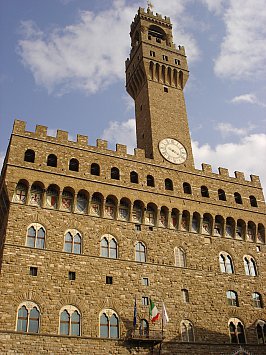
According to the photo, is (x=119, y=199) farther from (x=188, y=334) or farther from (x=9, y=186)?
(x=188, y=334)

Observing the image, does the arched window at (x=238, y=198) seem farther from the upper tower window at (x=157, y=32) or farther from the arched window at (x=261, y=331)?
the upper tower window at (x=157, y=32)

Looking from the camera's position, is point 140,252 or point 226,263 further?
point 226,263

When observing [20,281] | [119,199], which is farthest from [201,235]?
[20,281]

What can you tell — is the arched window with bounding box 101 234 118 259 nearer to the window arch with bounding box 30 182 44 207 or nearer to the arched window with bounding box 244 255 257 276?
the window arch with bounding box 30 182 44 207

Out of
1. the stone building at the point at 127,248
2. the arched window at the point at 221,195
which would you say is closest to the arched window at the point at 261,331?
the stone building at the point at 127,248

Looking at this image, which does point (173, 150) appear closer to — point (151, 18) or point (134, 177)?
point (134, 177)

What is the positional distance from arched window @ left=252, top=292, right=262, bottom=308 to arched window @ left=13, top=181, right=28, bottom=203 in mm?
15812

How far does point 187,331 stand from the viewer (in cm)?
2462

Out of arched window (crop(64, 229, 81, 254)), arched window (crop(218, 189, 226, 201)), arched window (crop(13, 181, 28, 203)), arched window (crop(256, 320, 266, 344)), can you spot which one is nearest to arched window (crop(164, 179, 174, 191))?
arched window (crop(218, 189, 226, 201))

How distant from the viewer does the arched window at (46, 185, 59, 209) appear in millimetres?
25266

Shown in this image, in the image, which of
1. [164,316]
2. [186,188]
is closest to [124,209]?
[186,188]

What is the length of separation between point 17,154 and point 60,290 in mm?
8423

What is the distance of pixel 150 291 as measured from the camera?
2489 cm

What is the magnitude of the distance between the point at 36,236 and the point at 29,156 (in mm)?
5140
